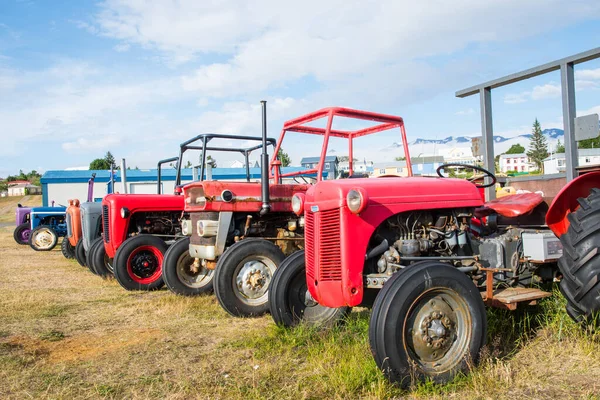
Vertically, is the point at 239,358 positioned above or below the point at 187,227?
below

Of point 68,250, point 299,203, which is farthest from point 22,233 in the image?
point 299,203

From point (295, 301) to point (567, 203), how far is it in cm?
219

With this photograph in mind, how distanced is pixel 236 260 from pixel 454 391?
2736 mm

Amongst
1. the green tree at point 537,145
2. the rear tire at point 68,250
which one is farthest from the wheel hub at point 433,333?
the green tree at point 537,145

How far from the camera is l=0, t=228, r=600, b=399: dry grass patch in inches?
122

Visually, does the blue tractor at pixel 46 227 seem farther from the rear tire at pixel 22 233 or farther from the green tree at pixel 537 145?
the green tree at pixel 537 145

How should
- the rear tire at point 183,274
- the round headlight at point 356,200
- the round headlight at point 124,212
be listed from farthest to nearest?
the round headlight at point 124,212, the rear tire at point 183,274, the round headlight at point 356,200

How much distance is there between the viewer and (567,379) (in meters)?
3.22

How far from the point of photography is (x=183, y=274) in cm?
650

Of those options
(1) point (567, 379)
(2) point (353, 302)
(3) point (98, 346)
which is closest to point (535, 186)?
(1) point (567, 379)

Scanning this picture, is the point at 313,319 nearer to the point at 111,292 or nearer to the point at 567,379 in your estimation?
the point at 567,379

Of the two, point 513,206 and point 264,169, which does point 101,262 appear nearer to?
point 264,169

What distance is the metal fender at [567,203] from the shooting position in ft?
12.7

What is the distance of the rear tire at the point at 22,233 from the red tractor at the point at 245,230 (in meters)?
10.6
